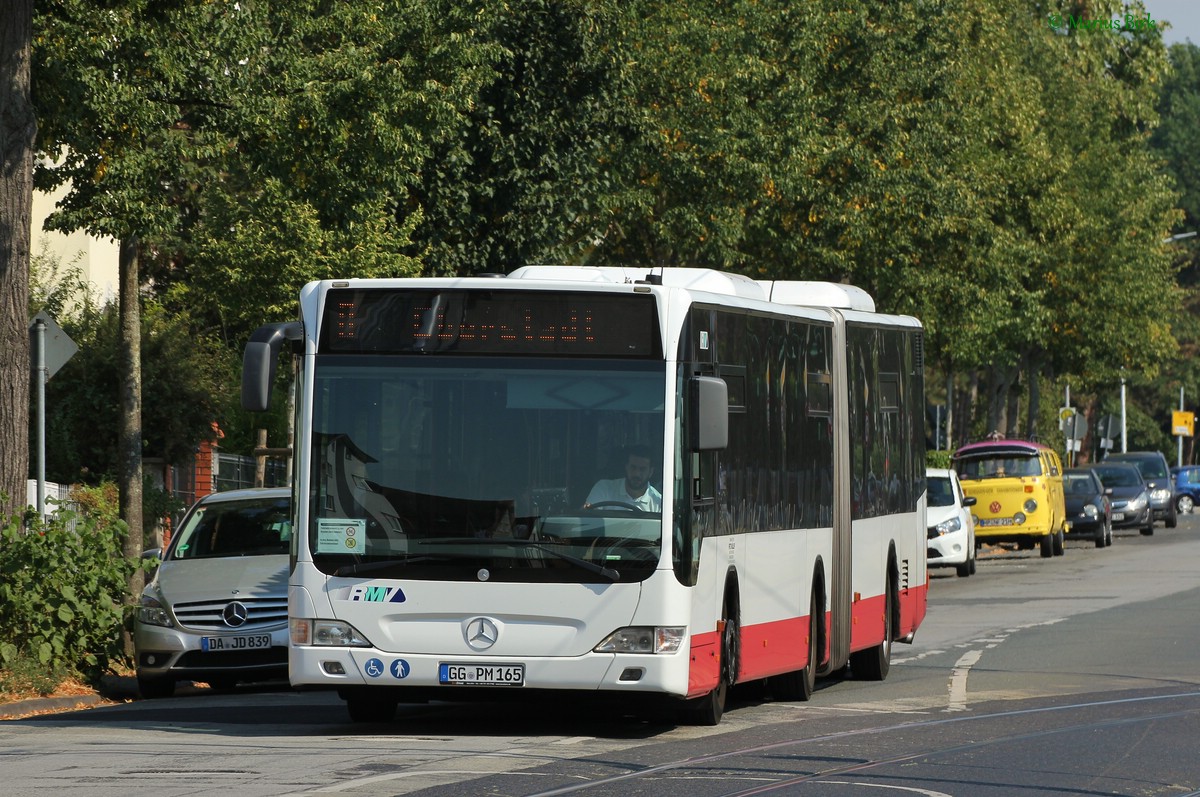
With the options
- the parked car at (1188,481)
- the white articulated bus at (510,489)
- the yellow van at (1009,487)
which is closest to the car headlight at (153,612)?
the white articulated bus at (510,489)

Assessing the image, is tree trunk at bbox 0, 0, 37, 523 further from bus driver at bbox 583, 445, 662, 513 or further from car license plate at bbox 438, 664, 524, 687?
bus driver at bbox 583, 445, 662, 513

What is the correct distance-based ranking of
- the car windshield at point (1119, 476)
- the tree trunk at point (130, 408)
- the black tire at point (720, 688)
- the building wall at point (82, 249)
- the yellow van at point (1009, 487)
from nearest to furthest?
1. the black tire at point (720, 688)
2. the tree trunk at point (130, 408)
3. the yellow van at point (1009, 487)
4. the building wall at point (82, 249)
5. the car windshield at point (1119, 476)

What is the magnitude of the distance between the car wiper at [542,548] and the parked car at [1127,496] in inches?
1548

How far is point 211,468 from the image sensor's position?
33.5 metres

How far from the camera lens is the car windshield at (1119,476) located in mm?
51094

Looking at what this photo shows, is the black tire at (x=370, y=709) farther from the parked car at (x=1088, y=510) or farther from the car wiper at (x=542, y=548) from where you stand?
the parked car at (x=1088, y=510)

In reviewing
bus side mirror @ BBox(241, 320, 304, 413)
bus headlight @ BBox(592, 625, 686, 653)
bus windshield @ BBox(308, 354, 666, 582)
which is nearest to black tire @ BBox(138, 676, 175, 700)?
bus windshield @ BBox(308, 354, 666, 582)

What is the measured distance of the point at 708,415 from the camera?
1234cm

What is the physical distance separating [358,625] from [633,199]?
20.9m

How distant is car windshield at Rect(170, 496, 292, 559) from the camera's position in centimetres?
1791

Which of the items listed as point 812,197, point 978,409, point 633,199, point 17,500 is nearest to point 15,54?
point 17,500

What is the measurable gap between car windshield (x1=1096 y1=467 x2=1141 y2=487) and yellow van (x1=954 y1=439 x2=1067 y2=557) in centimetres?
1290

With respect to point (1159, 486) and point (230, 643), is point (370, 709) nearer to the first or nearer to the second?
point (230, 643)

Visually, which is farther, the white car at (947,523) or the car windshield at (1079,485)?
the car windshield at (1079,485)
